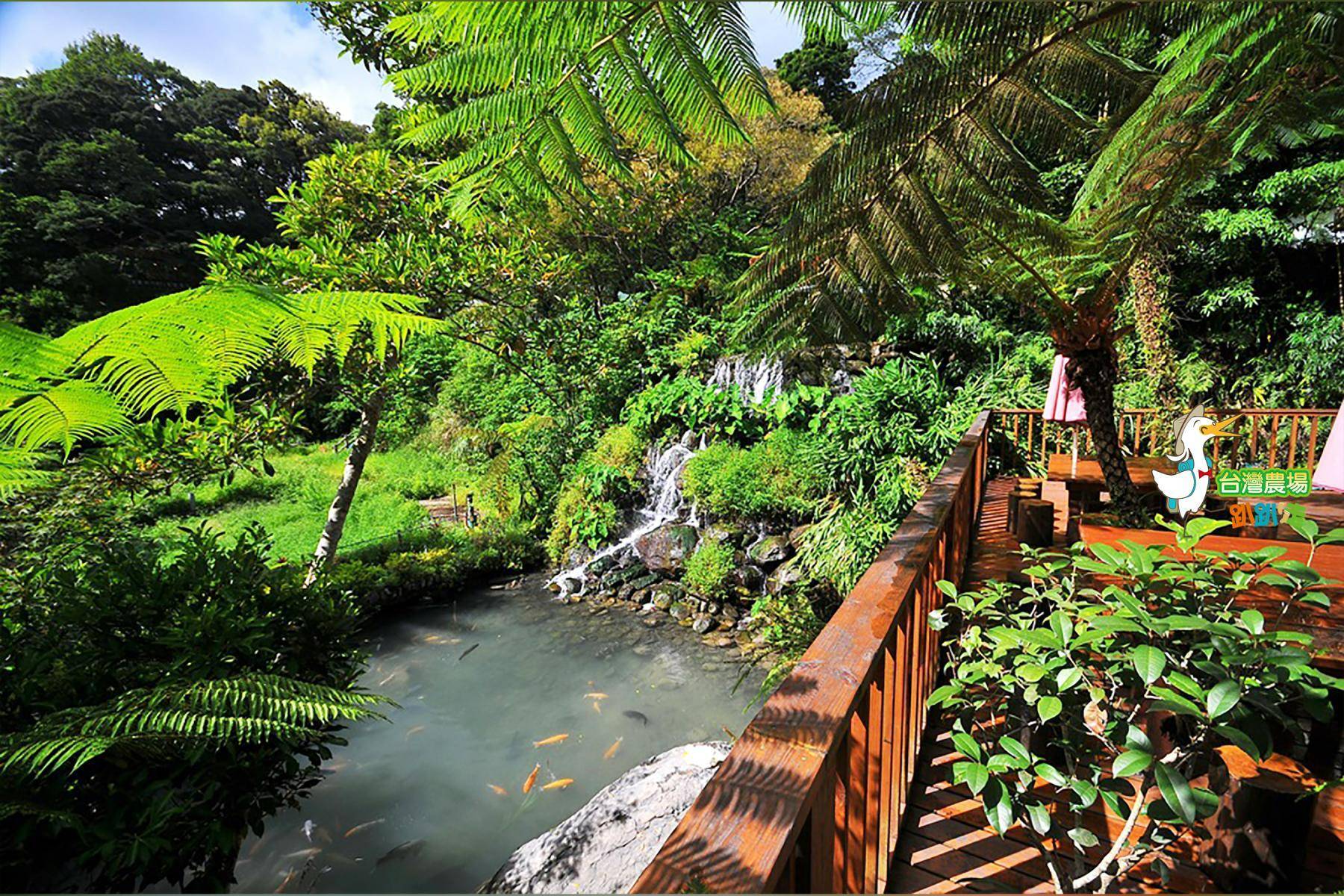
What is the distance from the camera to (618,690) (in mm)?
5035

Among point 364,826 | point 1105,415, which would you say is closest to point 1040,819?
point 1105,415

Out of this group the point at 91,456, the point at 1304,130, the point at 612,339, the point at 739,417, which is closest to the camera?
the point at 1304,130

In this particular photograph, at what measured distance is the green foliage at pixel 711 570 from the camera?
20.2ft

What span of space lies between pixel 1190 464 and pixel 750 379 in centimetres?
537

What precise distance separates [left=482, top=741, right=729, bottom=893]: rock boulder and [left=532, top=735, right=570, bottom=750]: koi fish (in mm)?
1652

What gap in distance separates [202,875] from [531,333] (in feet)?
14.1

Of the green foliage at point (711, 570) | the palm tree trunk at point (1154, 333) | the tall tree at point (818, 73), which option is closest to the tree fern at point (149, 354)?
the green foliage at point (711, 570)

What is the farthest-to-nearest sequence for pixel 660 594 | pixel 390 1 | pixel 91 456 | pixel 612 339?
pixel 612 339
pixel 660 594
pixel 91 456
pixel 390 1

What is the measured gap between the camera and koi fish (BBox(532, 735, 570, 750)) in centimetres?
445

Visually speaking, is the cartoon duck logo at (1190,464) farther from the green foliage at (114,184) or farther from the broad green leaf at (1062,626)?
the green foliage at (114,184)

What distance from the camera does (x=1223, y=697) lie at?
750 mm

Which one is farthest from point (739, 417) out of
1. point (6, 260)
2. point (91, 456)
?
point (6, 260)

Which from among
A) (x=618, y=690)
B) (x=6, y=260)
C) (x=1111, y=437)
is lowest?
(x=618, y=690)

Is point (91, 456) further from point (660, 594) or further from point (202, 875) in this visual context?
point (660, 594)
